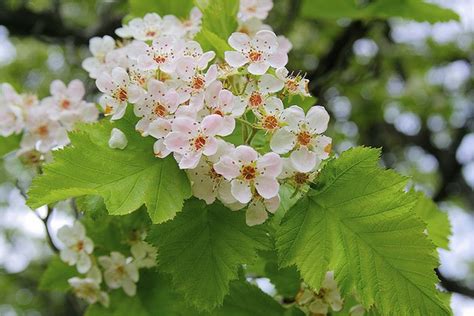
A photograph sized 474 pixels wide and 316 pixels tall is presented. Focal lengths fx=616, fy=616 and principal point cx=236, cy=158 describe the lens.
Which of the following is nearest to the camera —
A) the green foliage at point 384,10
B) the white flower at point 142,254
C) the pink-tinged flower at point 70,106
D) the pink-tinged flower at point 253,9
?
the white flower at point 142,254

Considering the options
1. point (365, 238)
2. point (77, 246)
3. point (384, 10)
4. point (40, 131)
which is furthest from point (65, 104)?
point (384, 10)

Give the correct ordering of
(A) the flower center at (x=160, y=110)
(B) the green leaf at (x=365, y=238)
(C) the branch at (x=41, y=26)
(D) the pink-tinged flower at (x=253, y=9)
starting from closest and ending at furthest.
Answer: (B) the green leaf at (x=365, y=238)
(A) the flower center at (x=160, y=110)
(D) the pink-tinged flower at (x=253, y=9)
(C) the branch at (x=41, y=26)

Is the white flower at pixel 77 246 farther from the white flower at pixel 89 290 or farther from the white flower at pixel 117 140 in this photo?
the white flower at pixel 117 140

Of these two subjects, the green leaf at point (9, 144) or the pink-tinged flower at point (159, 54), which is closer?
the pink-tinged flower at point (159, 54)

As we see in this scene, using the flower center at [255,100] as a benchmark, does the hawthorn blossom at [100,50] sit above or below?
below

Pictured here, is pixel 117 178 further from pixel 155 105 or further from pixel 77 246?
pixel 77 246

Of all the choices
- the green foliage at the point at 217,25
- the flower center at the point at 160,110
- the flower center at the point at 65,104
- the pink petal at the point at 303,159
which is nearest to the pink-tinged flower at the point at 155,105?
the flower center at the point at 160,110

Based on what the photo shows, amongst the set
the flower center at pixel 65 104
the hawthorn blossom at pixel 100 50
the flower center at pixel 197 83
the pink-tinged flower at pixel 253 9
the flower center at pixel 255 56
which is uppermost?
the flower center at pixel 255 56
